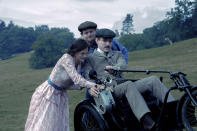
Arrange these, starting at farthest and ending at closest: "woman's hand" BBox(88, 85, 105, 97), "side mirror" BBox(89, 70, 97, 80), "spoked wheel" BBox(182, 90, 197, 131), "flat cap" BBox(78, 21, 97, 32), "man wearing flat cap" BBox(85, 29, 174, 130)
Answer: "flat cap" BBox(78, 21, 97, 32), "side mirror" BBox(89, 70, 97, 80), "woman's hand" BBox(88, 85, 105, 97), "man wearing flat cap" BBox(85, 29, 174, 130), "spoked wheel" BBox(182, 90, 197, 131)

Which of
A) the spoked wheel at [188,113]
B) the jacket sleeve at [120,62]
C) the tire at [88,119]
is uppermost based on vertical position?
the jacket sleeve at [120,62]

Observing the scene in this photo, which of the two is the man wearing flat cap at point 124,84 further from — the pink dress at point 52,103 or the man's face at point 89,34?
the man's face at point 89,34

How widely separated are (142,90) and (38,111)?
1.65 m

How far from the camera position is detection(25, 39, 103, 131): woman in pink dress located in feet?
13.2

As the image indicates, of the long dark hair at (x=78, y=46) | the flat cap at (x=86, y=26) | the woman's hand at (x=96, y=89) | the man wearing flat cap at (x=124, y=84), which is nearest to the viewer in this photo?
the man wearing flat cap at (x=124, y=84)

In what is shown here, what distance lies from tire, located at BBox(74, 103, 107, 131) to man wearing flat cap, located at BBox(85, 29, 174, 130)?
296 millimetres

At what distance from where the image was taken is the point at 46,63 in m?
68.6

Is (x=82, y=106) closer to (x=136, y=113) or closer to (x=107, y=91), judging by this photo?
(x=107, y=91)

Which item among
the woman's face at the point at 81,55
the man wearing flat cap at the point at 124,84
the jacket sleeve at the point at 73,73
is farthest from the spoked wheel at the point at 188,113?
the woman's face at the point at 81,55

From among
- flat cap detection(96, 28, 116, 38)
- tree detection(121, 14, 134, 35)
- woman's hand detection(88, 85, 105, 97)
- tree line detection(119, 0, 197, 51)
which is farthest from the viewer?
tree detection(121, 14, 134, 35)

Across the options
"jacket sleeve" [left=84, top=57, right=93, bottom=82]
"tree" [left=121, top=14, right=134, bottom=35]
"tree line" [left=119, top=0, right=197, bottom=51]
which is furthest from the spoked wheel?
"tree" [left=121, top=14, right=134, bottom=35]

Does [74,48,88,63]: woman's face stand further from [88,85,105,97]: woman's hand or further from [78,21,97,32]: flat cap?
[78,21,97,32]: flat cap

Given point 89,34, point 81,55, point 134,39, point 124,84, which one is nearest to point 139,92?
point 124,84

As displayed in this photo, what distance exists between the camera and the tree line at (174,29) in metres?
61.5
